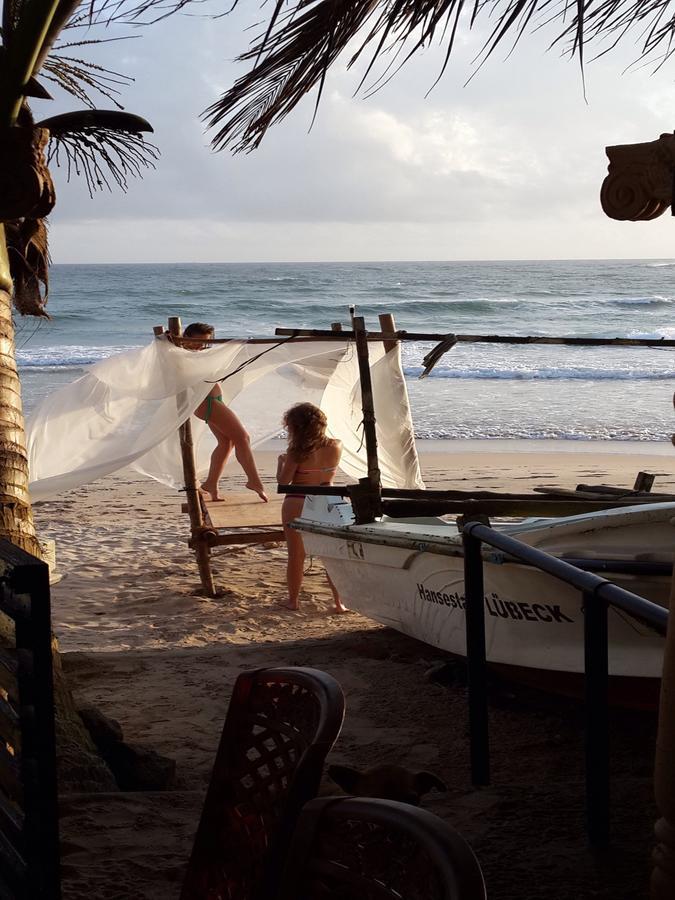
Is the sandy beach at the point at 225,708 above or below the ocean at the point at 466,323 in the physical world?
below

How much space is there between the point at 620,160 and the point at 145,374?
545cm

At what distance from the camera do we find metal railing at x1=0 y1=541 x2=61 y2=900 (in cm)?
153

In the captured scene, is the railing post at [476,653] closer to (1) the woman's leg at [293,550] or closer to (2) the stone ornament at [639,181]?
(2) the stone ornament at [639,181]

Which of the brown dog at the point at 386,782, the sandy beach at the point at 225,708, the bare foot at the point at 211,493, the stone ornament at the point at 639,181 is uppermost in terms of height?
the stone ornament at the point at 639,181

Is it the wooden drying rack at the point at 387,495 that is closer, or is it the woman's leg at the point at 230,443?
the wooden drying rack at the point at 387,495

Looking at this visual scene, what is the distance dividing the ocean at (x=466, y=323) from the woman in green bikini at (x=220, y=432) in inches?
74.8

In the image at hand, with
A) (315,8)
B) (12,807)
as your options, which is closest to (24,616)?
(12,807)

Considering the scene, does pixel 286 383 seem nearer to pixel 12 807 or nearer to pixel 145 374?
pixel 145 374

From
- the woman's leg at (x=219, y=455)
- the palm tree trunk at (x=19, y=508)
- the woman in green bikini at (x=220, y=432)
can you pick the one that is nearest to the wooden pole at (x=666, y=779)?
the palm tree trunk at (x=19, y=508)

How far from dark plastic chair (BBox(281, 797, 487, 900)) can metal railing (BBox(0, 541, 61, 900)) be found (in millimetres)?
492

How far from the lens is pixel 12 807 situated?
1707 millimetres

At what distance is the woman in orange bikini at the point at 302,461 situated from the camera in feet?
21.6

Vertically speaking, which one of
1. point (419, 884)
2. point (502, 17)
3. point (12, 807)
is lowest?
point (12, 807)

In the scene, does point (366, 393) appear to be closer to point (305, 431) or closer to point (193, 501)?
point (305, 431)
